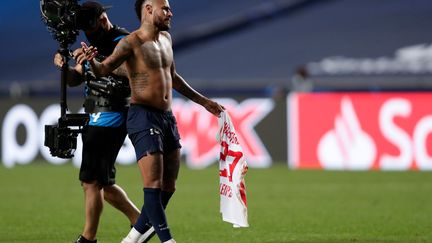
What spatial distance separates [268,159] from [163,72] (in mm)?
12045

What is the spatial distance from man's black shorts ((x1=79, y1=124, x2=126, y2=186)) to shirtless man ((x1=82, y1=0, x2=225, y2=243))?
545 millimetres

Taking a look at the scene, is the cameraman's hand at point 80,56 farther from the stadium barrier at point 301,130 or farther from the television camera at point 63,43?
the stadium barrier at point 301,130

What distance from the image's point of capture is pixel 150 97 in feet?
29.5

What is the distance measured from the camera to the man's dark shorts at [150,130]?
29.2 feet

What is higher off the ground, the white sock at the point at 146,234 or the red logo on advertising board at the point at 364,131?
the red logo on advertising board at the point at 364,131

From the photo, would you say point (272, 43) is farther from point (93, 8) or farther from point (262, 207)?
point (93, 8)

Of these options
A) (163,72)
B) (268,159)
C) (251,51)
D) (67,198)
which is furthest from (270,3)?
(163,72)

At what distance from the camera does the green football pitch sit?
35.7 ft

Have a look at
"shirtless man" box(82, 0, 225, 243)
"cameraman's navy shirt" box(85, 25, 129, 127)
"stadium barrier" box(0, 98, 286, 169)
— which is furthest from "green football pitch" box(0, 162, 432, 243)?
"shirtless man" box(82, 0, 225, 243)

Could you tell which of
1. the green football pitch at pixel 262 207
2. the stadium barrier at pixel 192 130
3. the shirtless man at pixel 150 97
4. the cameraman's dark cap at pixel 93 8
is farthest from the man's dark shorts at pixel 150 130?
the stadium barrier at pixel 192 130

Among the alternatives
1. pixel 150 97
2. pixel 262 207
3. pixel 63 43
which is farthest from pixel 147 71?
pixel 262 207

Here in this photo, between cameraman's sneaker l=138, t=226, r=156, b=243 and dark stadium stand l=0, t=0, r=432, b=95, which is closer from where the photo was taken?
cameraman's sneaker l=138, t=226, r=156, b=243

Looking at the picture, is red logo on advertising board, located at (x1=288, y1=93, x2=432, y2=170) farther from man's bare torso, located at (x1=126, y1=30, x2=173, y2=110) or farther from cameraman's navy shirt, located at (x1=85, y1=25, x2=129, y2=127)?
man's bare torso, located at (x1=126, y1=30, x2=173, y2=110)

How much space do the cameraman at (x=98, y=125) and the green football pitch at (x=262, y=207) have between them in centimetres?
89
